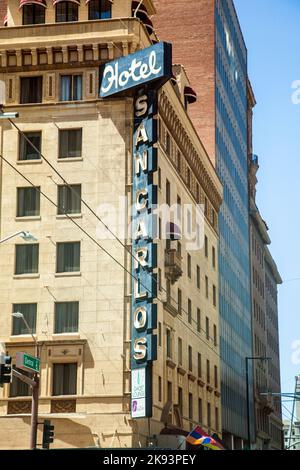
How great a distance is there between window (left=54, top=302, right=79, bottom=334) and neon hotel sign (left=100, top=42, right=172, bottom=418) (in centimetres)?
370

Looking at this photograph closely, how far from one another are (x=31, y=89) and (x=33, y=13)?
5683 millimetres

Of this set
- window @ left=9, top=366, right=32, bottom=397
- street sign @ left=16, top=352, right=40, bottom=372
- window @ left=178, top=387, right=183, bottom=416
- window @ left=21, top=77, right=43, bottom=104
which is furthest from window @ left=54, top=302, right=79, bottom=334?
window @ left=21, top=77, right=43, bottom=104

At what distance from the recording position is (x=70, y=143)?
54.9 m

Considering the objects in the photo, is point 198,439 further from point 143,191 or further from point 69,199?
point 69,199

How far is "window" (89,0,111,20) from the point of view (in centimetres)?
5675

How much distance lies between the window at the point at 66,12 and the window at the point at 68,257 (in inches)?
607

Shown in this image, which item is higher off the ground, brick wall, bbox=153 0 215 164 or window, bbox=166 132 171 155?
brick wall, bbox=153 0 215 164

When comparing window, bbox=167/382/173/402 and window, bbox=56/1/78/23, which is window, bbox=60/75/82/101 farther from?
window, bbox=167/382/173/402

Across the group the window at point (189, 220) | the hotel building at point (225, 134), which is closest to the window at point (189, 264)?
the window at point (189, 220)

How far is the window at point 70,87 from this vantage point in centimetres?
5550

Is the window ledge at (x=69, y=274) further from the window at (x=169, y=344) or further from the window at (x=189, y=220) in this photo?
the window at (x=189, y=220)
